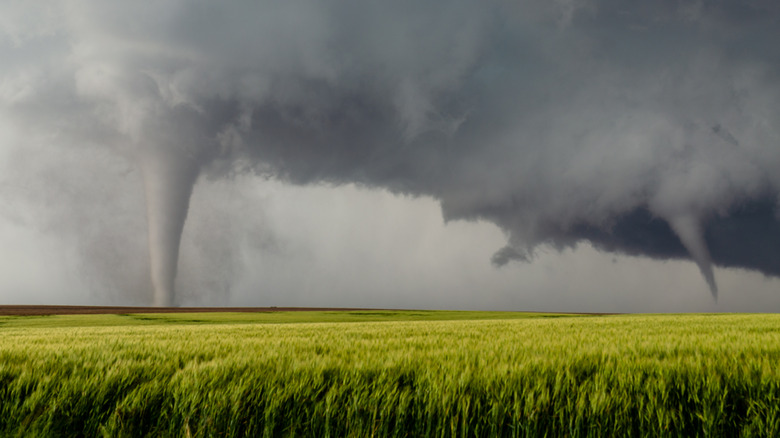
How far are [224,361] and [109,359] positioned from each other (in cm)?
144

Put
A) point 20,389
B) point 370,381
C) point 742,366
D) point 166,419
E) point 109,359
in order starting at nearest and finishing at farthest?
point 166,419 → point 20,389 → point 370,381 → point 742,366 → point 109,359

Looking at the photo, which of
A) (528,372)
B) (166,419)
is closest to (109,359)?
(166,419)

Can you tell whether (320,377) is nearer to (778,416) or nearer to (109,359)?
(109,359)

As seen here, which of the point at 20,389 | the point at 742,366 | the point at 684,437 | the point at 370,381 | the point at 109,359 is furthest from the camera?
the point at 109,359

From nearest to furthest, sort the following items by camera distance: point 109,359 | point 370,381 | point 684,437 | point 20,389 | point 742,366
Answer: point 684,437 < point 20,389 < point 370,381 < point 742,366 < point 109,359

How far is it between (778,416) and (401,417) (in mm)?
2862

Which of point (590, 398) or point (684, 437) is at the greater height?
point (590, 398)

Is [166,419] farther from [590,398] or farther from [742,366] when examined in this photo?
[742,366]

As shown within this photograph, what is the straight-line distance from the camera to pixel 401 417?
2859 mm

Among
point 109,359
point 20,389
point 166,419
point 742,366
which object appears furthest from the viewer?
point 109,359

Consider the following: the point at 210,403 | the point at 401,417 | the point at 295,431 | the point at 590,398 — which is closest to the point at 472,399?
the point at 401,417

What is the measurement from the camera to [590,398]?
3012 mm

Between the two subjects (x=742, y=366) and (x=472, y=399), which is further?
(x=742, y=366)

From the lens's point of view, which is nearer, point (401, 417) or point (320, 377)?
point (401, 417)
